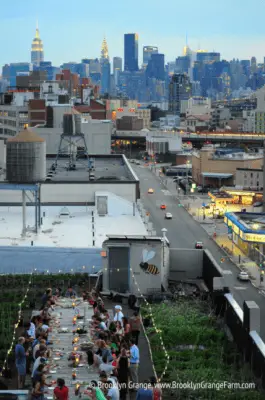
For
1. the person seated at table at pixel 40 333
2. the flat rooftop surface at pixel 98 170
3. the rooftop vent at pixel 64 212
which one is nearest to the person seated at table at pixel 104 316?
the person seated at table at pixel 40 333

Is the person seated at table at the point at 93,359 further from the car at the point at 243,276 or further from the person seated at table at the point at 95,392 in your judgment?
the car at the point at 243,276

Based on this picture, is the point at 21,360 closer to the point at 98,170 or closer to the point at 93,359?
the point at 93,359

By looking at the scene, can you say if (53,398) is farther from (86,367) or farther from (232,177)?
(232,177)

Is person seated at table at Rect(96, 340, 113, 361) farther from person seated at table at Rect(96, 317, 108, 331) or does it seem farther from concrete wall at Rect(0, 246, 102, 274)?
concrete wall at Rect(0, 246, 102, 274)

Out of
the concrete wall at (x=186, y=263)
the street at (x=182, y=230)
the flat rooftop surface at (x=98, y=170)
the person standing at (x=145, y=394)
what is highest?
the flat rooftop surface at (x=98, y=170)

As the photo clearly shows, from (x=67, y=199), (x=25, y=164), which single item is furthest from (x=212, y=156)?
(x=25, y=164)
